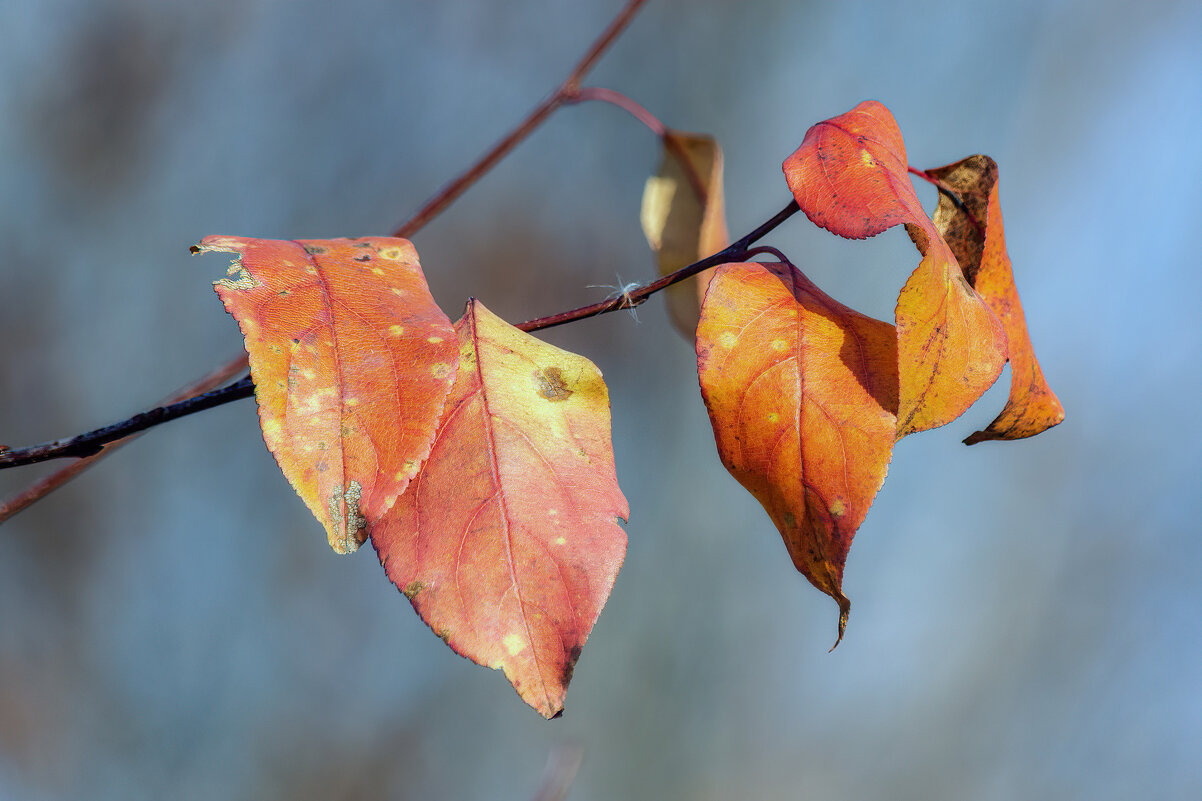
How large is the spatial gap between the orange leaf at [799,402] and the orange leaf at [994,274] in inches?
2.3

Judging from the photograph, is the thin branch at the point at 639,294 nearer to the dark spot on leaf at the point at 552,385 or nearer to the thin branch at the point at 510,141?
the dark spot on leaf at the point at 552,385

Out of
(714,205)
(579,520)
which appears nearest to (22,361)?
(714,205)

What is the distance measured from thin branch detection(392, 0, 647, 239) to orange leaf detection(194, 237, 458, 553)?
15 centimetres

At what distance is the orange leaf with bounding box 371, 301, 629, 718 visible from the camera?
0.65 ft

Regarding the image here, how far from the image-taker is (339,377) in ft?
0.63

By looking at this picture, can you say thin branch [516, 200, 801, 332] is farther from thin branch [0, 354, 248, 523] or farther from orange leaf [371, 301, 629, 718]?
thin branch [0, 354, 248, 523]

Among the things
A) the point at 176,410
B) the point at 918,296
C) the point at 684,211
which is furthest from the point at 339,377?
the point at 684,211

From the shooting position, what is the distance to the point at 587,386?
0.23m

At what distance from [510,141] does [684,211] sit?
0.11 meters

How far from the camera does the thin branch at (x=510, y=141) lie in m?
0.36

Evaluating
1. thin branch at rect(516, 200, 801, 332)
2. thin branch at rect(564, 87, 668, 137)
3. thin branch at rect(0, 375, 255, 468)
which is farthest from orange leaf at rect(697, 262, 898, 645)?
thin branch at rect(564, 87, 668, 137)

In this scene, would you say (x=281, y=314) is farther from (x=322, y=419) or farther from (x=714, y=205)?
(x=714, y=205)

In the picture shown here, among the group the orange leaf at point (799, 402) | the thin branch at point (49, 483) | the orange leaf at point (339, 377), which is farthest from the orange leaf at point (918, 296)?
the thin branch at point (49, 483)

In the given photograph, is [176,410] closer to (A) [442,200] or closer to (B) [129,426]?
(B) [129,426]
